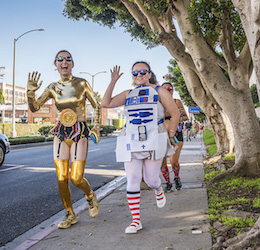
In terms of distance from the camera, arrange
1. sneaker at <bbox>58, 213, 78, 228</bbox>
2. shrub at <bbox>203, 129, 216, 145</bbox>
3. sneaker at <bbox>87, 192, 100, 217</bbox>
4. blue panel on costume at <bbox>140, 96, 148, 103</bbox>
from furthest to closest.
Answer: shrub at <bbox>203, 129, 216, 145</bbox>, sneaker at <bbox>87, 192, 100, 217</bbox>, sneaker at <bbox>58, 213, 78, 228</bbox>, blue panel on costume at <bbox>140, 96, 148, 103</bbox>

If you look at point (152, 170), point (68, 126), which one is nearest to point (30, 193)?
point (68, 126)

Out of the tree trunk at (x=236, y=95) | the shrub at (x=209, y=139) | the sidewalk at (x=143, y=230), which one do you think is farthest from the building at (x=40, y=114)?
the sidewalk at (x=143, y=230)

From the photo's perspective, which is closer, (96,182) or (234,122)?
(234,122)

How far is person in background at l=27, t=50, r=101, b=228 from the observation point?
4273mm

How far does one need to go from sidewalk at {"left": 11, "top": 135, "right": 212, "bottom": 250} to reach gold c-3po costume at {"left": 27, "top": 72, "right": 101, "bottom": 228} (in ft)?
0.99

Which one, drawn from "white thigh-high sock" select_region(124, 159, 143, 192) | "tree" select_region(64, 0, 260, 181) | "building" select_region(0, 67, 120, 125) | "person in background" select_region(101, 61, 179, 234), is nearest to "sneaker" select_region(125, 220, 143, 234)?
"person in background" select_region(101, 61, 179, 234)

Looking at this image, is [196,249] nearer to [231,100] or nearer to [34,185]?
[231,100]

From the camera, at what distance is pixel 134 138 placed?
3865 millimetres

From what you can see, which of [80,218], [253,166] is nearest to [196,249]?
[80,218]

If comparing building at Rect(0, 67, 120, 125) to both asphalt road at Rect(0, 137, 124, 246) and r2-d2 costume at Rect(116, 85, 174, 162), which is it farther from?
r2-d2 costume at Rect(116, 85, 174, 162)

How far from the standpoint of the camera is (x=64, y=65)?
4434mm

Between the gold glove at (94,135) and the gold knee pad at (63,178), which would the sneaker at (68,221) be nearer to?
the gold knee pad at (63,178)

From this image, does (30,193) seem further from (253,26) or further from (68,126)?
(253,26)

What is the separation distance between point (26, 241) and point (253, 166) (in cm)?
467
